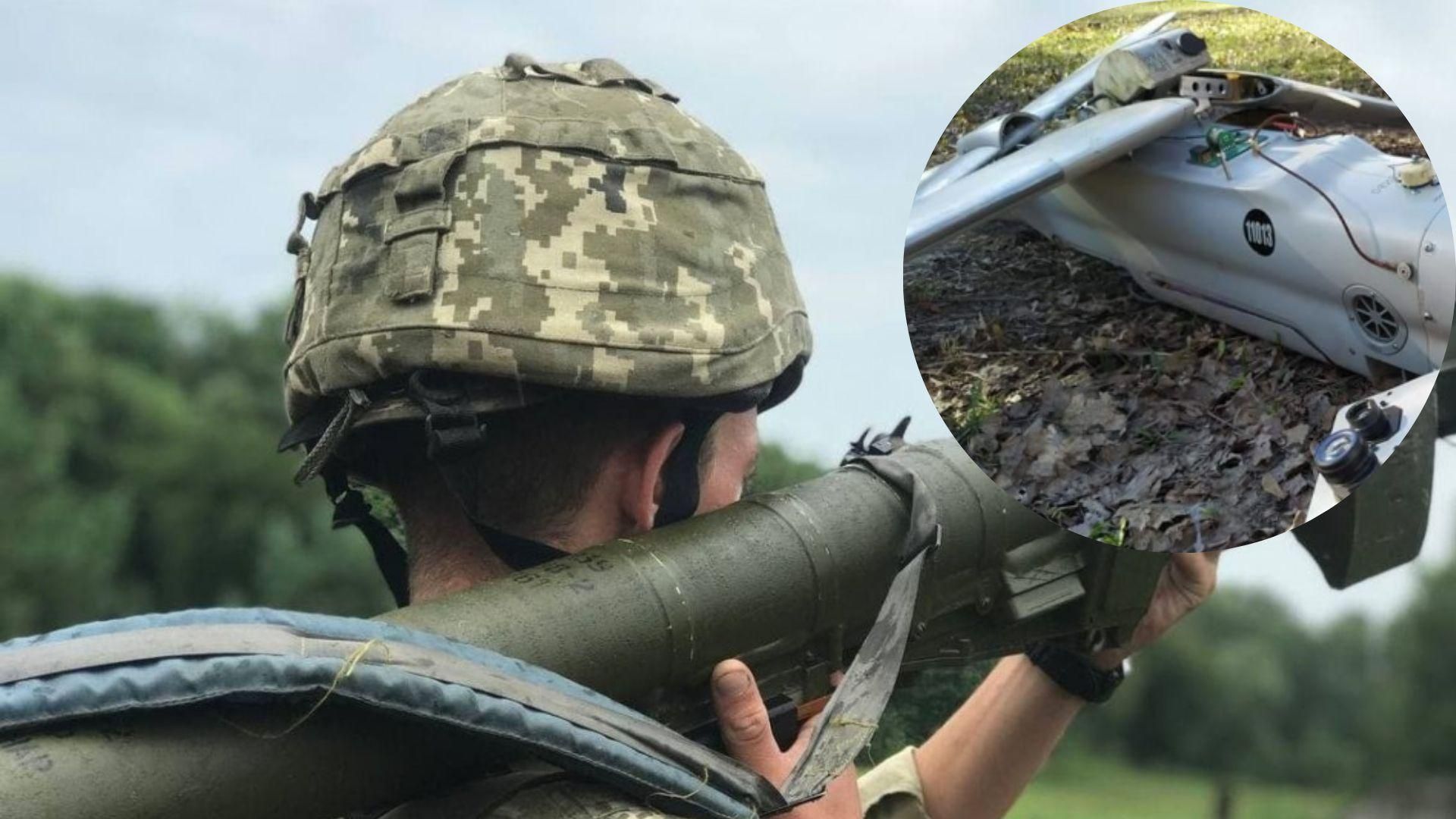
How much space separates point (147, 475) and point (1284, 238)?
43354mm

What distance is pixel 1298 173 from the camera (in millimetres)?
3232

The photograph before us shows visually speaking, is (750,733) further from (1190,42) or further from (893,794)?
(893,794)

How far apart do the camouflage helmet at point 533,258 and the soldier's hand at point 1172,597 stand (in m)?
1.33

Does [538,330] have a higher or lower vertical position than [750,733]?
higher

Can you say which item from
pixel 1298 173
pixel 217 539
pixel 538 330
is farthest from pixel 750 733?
pixel 217 539

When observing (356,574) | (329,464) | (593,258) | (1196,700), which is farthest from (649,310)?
(1196,700)

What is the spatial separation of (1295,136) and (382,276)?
5.29ft

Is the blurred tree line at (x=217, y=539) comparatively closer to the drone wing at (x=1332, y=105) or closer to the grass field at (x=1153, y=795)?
the grass field at (x=1153, y=795)

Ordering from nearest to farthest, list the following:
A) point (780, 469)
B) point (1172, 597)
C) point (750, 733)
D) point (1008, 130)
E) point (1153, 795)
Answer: point (1008, 130) < point (750, 733) < point (780, 469) < point (1172, 597) < point (1153, 795)

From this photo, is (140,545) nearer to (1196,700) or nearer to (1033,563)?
(1196,700)

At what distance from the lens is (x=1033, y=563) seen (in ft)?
14.0

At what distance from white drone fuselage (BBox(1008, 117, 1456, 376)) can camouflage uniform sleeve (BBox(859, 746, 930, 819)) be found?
199 cm

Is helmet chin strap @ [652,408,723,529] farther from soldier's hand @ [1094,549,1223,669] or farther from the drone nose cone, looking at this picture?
soldier's hand @ [1094,549,1223,669]

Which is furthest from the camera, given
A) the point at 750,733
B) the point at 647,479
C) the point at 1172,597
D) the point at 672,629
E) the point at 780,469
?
the point at 1172,597
